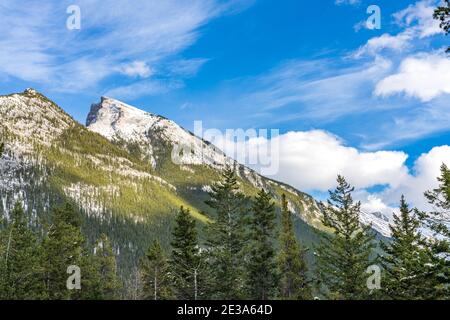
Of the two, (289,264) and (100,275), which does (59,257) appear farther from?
(289,264)

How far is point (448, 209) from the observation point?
2305 cm

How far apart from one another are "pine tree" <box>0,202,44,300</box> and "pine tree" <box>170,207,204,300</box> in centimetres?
1153

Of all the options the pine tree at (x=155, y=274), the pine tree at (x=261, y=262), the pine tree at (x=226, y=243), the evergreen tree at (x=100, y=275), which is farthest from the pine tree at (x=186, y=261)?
the pine tree at (x=155, y=274)

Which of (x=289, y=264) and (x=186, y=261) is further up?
(x=186, y=261)

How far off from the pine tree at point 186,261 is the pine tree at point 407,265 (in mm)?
15445

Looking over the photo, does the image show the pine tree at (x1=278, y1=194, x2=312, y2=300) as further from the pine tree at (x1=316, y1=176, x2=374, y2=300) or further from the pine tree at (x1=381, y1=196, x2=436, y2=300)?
the pine tree at (x1=381, y1=196, x2=436, y2=300)

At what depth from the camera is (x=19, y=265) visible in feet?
123

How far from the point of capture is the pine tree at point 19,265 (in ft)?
114

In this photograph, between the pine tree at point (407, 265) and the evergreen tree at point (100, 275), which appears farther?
the evergreen tree at point (100, 275)

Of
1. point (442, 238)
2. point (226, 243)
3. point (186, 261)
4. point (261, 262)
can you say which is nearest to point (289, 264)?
point (261, 262)

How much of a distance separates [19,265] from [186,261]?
14810mm

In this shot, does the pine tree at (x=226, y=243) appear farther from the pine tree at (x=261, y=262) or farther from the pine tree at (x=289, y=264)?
the pine tree at (x=289, y=264)
